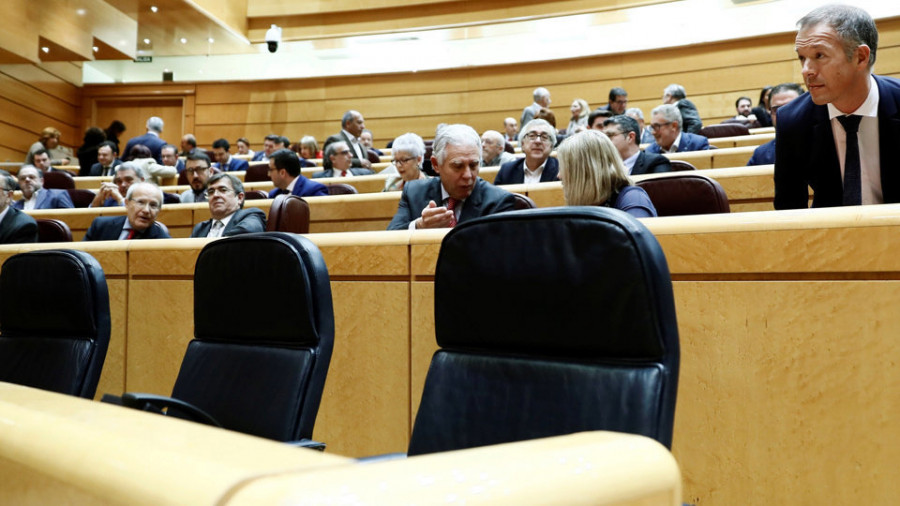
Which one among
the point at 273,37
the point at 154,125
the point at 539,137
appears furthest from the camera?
the point at 273,37

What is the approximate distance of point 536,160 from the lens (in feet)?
14.8

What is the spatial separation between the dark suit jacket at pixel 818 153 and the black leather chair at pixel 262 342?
112 centimetres

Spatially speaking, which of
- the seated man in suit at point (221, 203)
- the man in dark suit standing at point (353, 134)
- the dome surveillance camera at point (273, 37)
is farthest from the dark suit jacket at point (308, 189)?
the dome surveillance camera at point (273, 37)

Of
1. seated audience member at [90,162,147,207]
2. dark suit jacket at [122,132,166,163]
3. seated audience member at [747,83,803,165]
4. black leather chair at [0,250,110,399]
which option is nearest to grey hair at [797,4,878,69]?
black leather chair at [0,250,110,399]

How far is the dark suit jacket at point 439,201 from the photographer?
284cm

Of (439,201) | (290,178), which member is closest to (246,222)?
(439,201)

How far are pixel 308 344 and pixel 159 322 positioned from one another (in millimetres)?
1312

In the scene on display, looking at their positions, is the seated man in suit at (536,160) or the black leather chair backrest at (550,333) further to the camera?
the seated man in suit at (536,160)

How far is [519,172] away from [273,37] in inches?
328

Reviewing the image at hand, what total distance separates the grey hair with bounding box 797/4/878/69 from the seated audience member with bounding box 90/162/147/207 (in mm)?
4747

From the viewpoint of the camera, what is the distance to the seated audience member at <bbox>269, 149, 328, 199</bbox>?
5031mm

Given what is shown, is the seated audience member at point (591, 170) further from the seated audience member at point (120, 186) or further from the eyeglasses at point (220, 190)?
the seated audience member at point (120, 186)

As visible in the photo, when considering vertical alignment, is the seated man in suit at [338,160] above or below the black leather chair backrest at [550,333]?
above

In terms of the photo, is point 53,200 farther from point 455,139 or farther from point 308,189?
point 455,139
